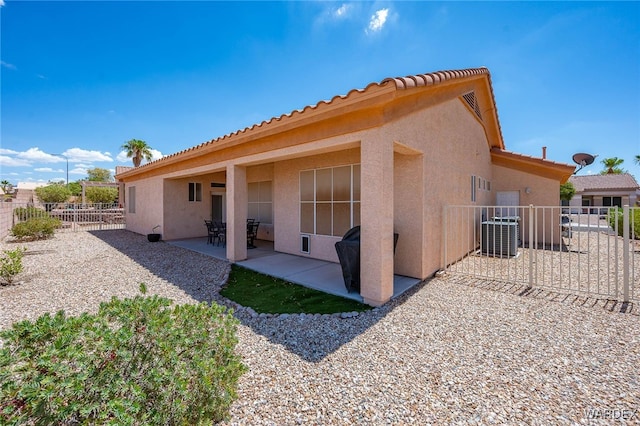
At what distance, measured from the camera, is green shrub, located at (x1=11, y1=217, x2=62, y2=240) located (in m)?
14.1

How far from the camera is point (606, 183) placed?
115 feet

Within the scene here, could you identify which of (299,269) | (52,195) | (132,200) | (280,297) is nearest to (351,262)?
(280,297)

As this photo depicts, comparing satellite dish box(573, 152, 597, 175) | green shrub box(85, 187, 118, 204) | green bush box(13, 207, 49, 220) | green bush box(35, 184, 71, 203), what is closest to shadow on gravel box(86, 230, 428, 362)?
green bush box(13, 207, 49, 220)

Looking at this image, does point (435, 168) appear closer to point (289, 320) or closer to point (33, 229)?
point (289, 320)

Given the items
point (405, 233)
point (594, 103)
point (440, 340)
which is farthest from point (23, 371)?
point (594, 103)

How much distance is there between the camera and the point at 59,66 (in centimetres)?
1270

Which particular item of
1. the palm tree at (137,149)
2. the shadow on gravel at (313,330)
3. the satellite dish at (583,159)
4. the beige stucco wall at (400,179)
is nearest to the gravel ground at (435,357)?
the shadow on gravel at (313,330)

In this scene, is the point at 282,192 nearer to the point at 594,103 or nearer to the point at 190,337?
the point at 190,337

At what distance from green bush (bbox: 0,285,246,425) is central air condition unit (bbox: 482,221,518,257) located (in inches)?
405

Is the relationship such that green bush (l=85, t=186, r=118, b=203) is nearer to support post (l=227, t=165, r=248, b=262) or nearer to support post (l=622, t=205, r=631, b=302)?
support post (l=227, t=165, r=248, b=262)

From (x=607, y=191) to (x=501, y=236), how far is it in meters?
38.0

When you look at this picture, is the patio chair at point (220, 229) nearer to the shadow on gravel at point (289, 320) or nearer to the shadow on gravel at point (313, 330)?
the shadow on gravel at point (289, 320)

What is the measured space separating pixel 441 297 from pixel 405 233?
1867 mm

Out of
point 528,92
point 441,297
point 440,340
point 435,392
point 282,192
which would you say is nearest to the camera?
point 435,392
